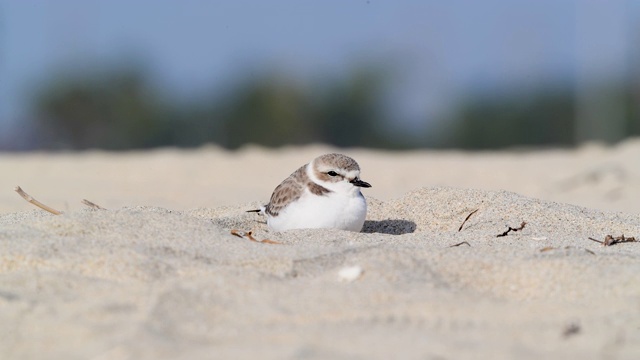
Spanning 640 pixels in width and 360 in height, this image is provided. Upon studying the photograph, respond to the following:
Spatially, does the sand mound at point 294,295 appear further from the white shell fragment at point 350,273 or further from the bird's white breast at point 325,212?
the bird's white breast at point 325,212

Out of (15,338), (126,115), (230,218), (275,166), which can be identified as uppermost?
(15,338)

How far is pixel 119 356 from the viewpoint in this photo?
8.58 feet

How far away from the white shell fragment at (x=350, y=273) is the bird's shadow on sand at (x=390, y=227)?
1838 mm

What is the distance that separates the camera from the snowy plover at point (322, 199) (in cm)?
484

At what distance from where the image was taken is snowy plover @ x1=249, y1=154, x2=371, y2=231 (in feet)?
15.9

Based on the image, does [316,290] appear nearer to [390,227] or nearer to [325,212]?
[325,212]

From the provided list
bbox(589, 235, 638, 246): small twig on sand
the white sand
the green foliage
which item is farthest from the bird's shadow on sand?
the green foliage

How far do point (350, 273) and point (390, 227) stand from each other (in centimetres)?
201

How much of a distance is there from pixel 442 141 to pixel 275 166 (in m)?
14.3

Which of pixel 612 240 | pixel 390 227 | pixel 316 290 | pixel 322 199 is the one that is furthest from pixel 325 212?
pixel 316 290

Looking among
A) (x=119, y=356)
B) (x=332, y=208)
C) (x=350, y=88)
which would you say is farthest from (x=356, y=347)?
(x=350, y=88)

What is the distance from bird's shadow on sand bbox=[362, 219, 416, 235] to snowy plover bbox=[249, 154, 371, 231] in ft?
1.21

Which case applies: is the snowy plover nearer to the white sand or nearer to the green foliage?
the white sand

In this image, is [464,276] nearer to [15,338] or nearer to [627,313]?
[627,313]
